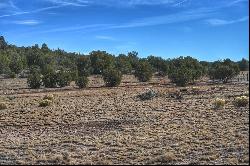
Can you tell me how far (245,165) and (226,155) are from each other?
294cm

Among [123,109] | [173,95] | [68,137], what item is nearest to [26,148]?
[68,137]

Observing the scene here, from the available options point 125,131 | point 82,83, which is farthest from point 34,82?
point 125,131

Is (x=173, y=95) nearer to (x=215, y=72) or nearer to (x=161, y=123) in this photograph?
(x=161, y=123)

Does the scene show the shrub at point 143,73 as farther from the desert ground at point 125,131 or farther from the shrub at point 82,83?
the desert ground at point 125,131

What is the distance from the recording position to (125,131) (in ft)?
91.4

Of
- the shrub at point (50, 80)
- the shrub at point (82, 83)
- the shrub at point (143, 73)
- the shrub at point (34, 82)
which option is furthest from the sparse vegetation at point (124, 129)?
the shrub at point (143, 73)

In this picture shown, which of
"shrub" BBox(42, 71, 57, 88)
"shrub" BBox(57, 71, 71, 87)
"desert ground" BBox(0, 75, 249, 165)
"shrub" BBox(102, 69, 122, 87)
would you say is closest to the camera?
"desert ground" BBox(0, 75, 249, 165)

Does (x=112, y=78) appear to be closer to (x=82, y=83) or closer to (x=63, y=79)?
(x=82, y=83)

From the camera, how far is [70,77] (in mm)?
64375

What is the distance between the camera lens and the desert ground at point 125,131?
20.8 m

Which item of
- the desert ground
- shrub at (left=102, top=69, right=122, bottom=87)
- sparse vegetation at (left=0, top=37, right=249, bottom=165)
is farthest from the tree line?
the desert ground

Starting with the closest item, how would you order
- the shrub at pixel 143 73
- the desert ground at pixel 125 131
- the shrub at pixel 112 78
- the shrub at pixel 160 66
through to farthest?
the desert ground at pixel 125 131 → the shrub at pixel 112 78 → the shrub at pixel 143 73 → the shrub at pixel 160 66

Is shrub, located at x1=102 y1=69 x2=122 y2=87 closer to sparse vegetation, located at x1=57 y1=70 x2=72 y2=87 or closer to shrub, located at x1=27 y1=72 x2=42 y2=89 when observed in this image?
sparse vegetation, located at x1=57 y1=70 x2=72 y2=87

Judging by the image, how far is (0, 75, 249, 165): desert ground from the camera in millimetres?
20797
